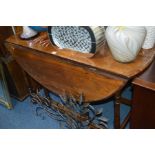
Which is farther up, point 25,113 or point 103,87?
point 103,87

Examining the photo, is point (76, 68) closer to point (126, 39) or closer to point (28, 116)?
point (126, 39)

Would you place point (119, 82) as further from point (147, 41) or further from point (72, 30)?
point (72, 30)

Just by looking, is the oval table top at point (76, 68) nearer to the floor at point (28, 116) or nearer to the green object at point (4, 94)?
the green object at point (4, 94)

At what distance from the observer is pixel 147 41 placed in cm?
114

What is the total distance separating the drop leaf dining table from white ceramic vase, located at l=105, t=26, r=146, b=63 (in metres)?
0.08

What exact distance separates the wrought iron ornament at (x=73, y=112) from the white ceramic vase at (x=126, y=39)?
0.35 metres

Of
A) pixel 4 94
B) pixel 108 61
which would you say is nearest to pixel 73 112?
pixel 108 61

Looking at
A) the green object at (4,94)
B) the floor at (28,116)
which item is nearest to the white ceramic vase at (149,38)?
the floor at (28,116)

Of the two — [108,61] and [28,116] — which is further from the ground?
[108,61]

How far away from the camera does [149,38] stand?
3.68ft

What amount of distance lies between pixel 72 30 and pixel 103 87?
1.08ft

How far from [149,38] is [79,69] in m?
0.37

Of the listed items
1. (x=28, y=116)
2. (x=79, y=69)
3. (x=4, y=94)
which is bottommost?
(x=28, y=116)
